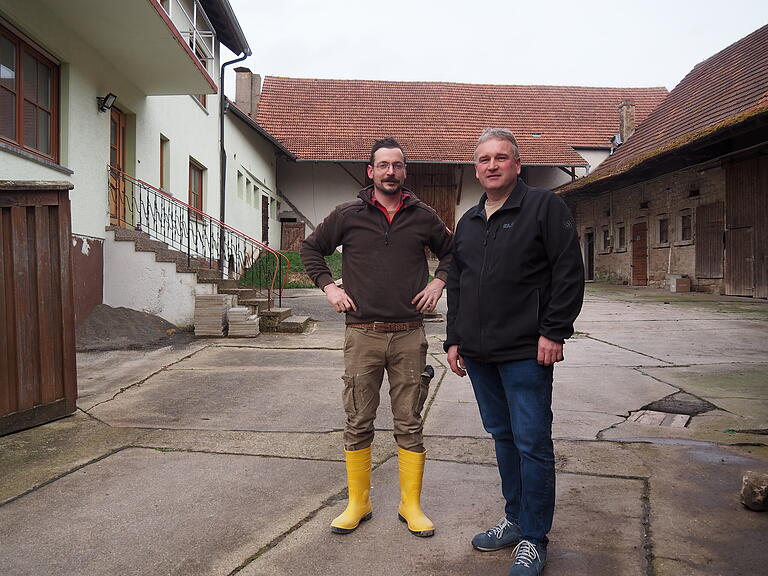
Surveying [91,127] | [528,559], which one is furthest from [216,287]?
[528,559]

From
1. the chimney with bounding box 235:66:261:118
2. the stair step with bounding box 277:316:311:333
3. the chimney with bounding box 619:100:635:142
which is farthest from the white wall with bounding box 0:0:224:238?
the chimney with bounding box 619:100:635:142

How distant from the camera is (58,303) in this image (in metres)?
4.53

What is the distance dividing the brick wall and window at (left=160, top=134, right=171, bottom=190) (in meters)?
13.4

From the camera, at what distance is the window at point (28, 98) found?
6984mm

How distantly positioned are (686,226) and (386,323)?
17.5m

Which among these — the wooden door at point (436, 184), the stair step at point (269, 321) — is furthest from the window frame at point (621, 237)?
the stair step at point (269, 321)

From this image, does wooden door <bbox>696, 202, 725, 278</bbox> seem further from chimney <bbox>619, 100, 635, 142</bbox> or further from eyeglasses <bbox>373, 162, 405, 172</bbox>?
eyeglasses <bbox>373, 162, 405, 172</bbox>

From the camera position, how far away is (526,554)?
235 centimetres

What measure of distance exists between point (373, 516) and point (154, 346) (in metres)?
6.11

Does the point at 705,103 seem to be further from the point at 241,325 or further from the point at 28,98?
the point at 28,98

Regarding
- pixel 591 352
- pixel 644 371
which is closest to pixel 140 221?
pixel 591 352

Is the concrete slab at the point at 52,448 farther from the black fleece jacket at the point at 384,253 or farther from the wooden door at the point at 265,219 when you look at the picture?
the wooden door at the point at 265,219

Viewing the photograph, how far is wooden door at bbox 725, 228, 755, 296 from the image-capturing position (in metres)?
14.9

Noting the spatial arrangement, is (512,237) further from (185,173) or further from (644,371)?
(185,173)
